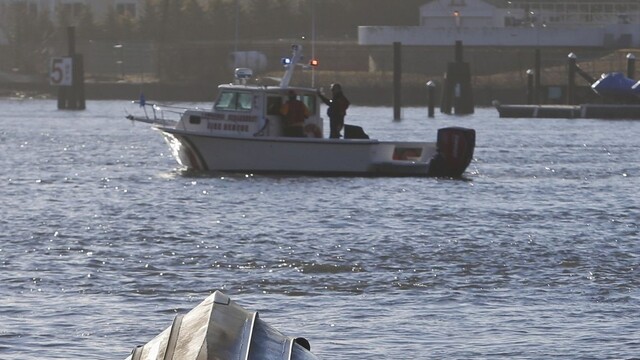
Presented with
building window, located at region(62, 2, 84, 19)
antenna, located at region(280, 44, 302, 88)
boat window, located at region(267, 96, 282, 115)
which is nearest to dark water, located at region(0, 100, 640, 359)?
boat window, located at region(267, 96, 282, 115)

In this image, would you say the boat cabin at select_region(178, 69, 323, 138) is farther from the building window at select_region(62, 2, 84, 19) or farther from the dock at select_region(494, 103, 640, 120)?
the building window at select_region(62, 2, 84, 19)

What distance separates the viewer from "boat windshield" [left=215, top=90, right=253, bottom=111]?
114ft

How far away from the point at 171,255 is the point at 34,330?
6.06 metres

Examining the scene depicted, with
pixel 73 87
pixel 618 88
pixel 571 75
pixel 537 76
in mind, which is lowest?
pixel 73 87

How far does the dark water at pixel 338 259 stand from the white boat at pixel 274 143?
44cm

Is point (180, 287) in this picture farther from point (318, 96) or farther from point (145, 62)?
point (145, 62)

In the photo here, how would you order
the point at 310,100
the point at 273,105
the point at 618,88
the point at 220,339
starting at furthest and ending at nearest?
1. the point at 618,88
2. the point at 310,100
3. the point at 273,105
4. the point at 220,339

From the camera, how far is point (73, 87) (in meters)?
85.7

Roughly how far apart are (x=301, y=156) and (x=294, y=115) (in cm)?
84

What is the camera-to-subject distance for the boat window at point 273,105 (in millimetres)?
34844

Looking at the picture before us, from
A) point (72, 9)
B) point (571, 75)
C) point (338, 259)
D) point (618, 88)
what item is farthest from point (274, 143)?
point (72, 9)

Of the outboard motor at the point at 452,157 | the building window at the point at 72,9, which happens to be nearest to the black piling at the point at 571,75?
the outboard motor at the point at 452,157

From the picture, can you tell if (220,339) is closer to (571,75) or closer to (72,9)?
(571,75)

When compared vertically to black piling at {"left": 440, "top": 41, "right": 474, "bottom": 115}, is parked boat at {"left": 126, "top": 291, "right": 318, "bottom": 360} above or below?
above
